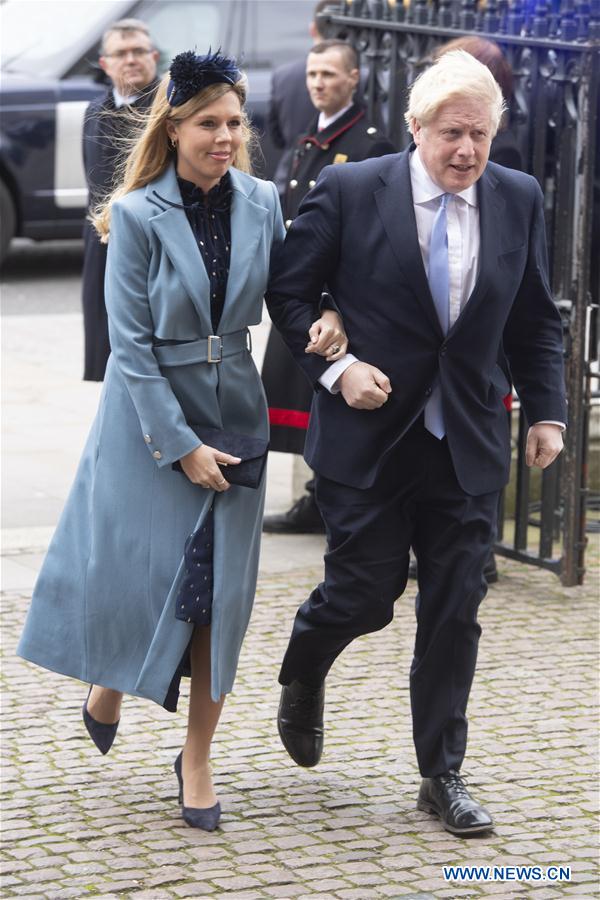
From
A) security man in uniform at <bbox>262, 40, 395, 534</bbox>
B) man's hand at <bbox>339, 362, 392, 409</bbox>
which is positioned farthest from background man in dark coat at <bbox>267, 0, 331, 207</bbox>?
man's hand at <bbox>339, 362, 392, 409</bbox>

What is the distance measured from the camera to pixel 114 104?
6770 mm

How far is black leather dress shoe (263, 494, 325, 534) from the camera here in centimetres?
716

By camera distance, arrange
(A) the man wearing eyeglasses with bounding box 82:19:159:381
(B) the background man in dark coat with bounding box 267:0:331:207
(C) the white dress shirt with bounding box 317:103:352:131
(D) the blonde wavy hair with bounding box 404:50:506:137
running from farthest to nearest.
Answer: (B) the background man in dark coat with bounding box 267:0:331:207, (C) the white dress shirt with bounding box 317:103:352:131, (A) the man wearing eyeglasses with bounding box 82:19:159:381, (D) the blonde wavy hair with bounding box 404:50:506:137

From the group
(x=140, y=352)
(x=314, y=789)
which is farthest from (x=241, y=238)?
(x=314, y=789)

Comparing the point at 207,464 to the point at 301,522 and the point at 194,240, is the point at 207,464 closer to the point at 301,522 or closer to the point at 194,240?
the point at 194,240

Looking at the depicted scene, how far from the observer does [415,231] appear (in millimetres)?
4020

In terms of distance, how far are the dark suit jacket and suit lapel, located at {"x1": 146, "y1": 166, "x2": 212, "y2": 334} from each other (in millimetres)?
226

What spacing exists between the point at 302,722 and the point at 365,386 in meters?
1.00

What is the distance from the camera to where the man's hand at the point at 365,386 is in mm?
3996

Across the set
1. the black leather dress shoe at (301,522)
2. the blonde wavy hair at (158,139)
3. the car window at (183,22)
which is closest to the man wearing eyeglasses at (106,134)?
the black leather dress shoe at (301,522)

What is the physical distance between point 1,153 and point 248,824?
359 inches

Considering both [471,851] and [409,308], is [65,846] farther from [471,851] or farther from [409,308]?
[409,308]

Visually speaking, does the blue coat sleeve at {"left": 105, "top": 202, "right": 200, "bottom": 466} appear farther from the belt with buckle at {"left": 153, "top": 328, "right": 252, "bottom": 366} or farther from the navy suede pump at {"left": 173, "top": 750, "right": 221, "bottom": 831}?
the navy suede pump at {"left": 173, "top": 750, "right": 221, "bottom": 831}

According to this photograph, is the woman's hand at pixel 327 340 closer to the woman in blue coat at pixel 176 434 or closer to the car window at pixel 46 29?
the woman in blue coat at pixel 176 434
